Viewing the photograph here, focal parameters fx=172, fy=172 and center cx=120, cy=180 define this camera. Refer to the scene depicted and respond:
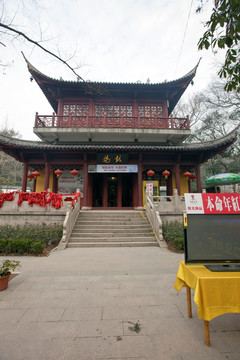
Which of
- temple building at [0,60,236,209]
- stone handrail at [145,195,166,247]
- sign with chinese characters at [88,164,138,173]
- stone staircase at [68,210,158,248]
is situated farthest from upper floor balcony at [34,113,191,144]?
stone staircase at [68,210,158,248]

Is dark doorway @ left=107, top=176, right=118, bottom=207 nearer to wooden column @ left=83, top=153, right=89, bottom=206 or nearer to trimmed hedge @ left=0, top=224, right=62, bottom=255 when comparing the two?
wooden column @ left=83, top=153, right=89, bottom=206

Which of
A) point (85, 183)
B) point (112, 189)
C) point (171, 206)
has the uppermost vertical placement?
point (85, 183)

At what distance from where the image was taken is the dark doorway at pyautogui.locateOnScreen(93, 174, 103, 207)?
12573mm

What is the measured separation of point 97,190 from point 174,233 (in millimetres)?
6824

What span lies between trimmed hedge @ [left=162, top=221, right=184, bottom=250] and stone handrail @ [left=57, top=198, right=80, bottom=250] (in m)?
4.20

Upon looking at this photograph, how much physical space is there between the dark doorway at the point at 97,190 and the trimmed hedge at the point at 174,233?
554cm

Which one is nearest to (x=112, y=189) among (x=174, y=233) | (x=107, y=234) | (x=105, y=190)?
(x=105, y=190)

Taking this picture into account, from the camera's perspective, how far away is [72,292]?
10.8ft

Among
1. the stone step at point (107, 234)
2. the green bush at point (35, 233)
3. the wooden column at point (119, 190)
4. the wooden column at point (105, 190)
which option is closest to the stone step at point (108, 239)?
the stone step at point (107, 234)

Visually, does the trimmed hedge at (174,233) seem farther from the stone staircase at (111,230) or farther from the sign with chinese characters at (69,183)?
the sign with chinese characters at (69,183)

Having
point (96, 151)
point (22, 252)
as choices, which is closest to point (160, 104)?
point (96, 151)

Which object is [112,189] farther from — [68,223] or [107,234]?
[68,223]

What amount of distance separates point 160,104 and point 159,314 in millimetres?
13797

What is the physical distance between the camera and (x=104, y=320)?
2451mm
